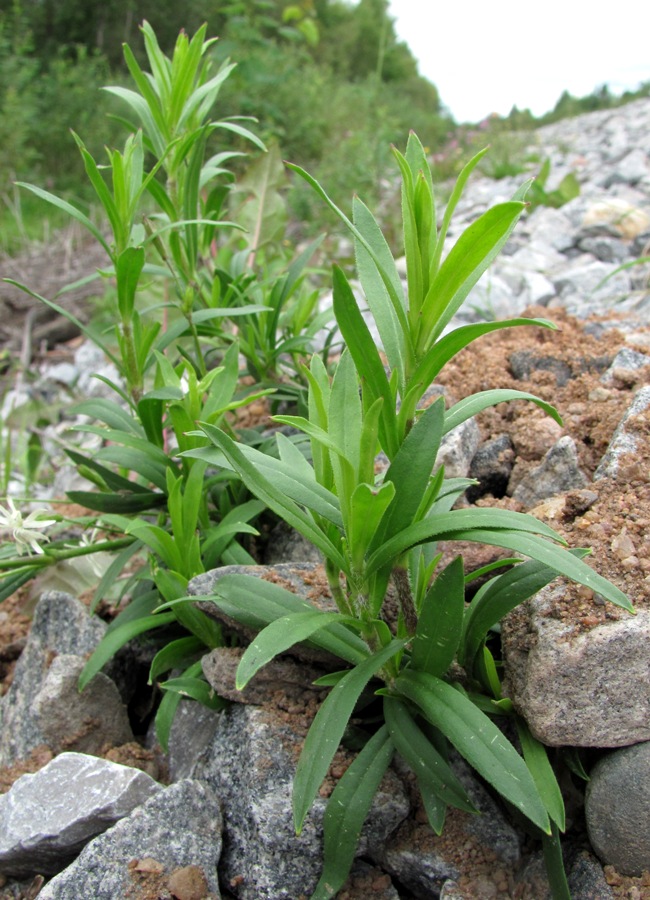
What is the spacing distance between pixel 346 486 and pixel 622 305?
2.44 m

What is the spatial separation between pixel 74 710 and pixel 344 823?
2.52ft

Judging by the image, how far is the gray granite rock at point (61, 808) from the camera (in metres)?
1.48

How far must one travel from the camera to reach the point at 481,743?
1241mm

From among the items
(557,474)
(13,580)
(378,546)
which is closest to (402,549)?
(378,546)

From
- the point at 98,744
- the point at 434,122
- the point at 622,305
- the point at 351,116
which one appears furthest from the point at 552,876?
the point at 434,122

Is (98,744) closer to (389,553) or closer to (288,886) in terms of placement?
(288,886)

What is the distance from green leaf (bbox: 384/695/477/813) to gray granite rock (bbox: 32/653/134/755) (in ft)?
2.53

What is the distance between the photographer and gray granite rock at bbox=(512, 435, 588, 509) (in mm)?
1795

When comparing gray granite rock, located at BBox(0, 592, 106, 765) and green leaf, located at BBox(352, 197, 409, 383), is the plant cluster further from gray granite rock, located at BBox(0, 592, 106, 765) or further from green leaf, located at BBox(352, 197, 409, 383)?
gray granite rock, located at BBox(0, 592, 106, 765)

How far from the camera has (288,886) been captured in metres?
1.40

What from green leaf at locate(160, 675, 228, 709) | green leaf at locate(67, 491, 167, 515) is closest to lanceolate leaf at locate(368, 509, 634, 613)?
green leaf at locate(160, 675, 228, 709)

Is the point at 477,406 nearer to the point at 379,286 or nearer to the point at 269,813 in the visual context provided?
the point at 379,286

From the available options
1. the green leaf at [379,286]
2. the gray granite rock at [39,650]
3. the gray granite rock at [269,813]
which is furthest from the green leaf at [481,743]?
the gray granite rock at [39,650]

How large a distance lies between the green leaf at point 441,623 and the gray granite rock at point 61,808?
622mm
